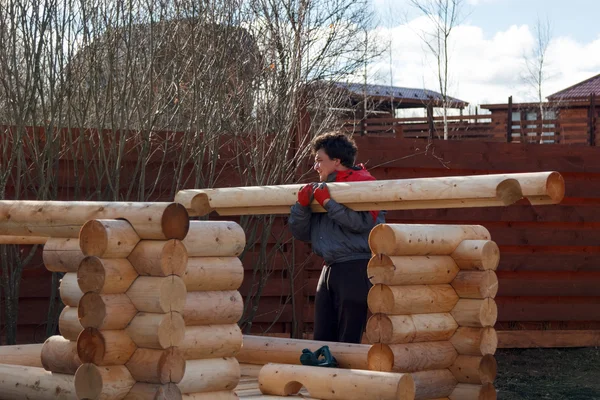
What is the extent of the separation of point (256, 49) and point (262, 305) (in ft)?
8.32

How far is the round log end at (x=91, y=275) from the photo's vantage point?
523 centimetres

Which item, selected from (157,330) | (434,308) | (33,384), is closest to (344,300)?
(434,308)

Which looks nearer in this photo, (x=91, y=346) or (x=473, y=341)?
(x=91, y=346)

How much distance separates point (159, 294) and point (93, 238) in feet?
1.54

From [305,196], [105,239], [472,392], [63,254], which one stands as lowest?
[472,392]

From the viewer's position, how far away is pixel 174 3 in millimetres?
8039

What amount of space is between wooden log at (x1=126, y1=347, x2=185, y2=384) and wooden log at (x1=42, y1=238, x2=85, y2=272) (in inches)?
26.3

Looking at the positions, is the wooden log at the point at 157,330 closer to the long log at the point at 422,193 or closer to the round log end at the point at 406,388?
the round log end at the point at 406,388

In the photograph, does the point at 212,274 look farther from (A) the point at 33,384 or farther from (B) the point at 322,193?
(A) the point at 33,384

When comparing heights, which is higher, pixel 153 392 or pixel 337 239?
pixel 337 239

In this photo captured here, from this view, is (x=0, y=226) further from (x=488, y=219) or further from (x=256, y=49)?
(x=488, y=219)

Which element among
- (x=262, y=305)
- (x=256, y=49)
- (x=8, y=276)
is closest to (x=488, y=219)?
(x=262, y=305)

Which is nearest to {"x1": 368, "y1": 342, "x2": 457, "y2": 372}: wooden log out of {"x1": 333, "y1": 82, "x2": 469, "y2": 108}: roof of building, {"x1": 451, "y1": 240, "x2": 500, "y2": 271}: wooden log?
{"x1": 451, "y1": 240, "x2": 500, "y2": 271}: wooden log

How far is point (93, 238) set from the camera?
17.3ft
